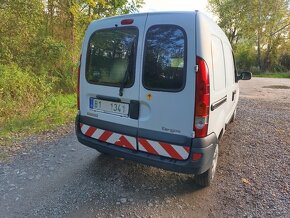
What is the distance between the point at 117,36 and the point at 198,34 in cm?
102

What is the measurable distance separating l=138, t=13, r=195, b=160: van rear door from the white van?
0.01m

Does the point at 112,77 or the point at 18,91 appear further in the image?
the point at 18,91

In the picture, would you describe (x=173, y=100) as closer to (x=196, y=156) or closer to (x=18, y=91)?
(x=196, y=156)

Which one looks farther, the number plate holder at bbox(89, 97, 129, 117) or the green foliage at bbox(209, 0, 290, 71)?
the green foliage at bbox(209, 0, 290, 71)

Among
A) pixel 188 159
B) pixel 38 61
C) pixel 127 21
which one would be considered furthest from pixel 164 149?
pixel 38 61

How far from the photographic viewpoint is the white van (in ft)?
9.14

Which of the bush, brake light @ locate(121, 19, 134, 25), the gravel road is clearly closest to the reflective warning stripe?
the gravel road

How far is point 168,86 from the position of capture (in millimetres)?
2910

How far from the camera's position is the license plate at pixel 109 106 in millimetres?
3225

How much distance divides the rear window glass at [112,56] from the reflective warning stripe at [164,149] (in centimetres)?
71

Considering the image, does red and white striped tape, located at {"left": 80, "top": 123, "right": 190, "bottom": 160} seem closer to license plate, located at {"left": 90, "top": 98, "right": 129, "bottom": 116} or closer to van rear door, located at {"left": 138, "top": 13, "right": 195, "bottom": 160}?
van rear door, located at {"left": 138, "top": 13, "right": 195, "bottom": 160}

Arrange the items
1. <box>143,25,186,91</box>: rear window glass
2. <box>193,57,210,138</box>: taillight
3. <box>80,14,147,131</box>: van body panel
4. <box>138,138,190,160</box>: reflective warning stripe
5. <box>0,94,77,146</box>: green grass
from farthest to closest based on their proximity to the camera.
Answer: <box>0,94,77,146</box>: green grass < <box>80,14,147,131</box>: van body panel < <box>138,138,190,160</box>: reflective warning stripe < <box>143,25,186,91</box>: rear window glass < <box>193,57,210,138</box>: taillight

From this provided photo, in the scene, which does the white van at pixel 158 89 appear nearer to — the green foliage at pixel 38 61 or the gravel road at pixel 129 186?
the gravel road at pixel 129 186

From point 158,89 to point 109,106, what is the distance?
0.73 meters
